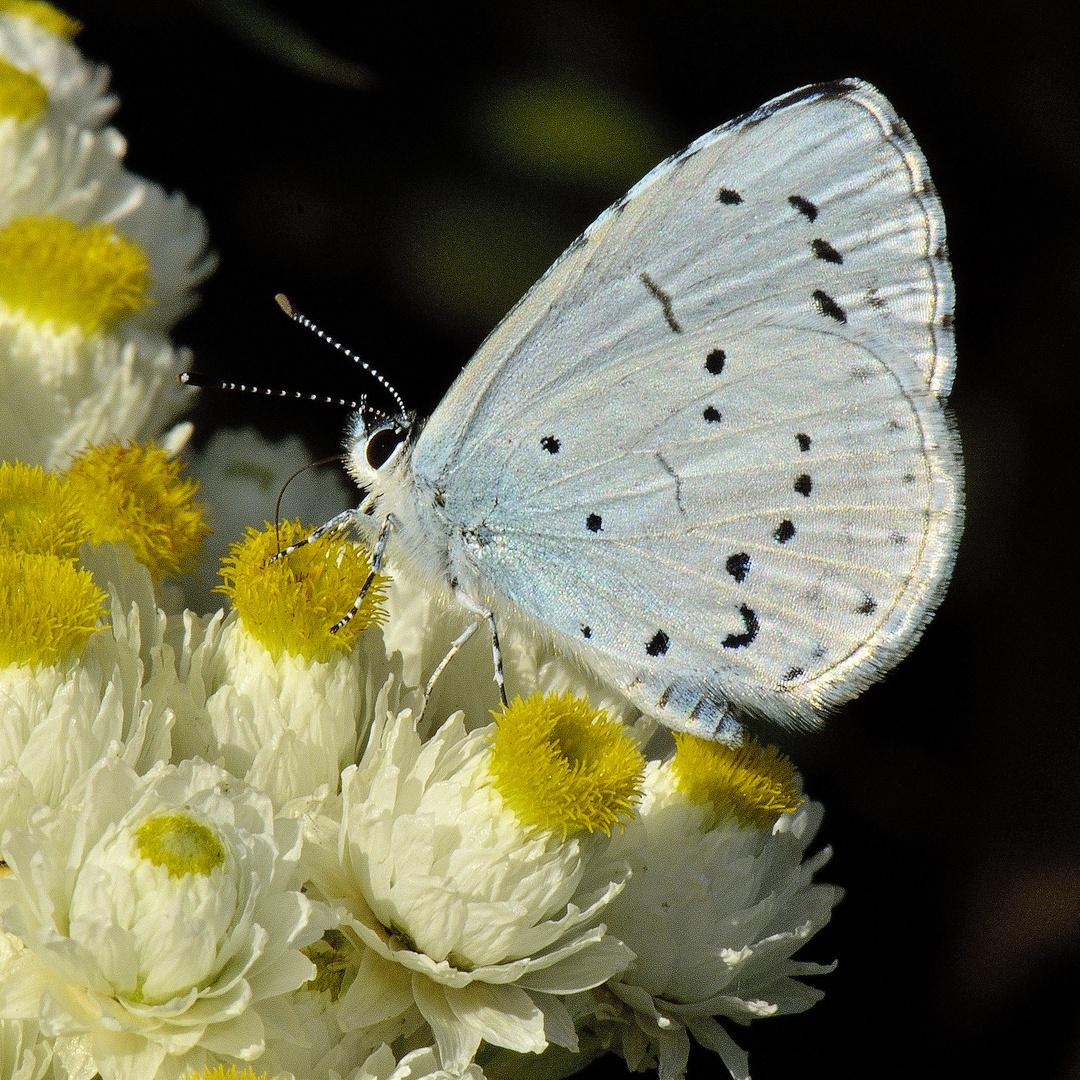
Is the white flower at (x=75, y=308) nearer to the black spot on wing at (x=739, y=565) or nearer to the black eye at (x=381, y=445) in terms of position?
the black eye at (x=381, y=445)

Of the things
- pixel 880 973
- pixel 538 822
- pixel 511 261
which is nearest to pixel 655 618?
pixel 538 822

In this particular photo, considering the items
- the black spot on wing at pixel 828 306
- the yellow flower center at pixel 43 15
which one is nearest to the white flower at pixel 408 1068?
the black spot on wing at pixel 828 306

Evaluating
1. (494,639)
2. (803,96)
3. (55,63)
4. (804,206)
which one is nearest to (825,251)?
(804,206)

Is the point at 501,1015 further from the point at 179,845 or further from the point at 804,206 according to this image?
the point at 804,206

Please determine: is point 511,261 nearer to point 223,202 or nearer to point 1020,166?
point 223,202

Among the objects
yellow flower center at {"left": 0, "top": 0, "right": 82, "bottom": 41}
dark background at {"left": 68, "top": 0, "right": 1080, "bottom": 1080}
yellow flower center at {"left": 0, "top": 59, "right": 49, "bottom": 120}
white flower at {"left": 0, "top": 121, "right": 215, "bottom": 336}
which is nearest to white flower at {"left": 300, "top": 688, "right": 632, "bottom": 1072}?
white flower at {"left": 0, "top": 121, "right": 215, "bottom": 336}
